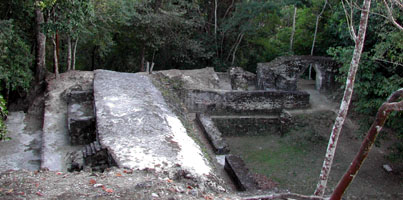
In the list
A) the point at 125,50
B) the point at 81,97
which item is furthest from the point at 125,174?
the point at 125,50

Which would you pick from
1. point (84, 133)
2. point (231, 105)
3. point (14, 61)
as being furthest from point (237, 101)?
point (14, 61)

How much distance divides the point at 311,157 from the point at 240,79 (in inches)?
230

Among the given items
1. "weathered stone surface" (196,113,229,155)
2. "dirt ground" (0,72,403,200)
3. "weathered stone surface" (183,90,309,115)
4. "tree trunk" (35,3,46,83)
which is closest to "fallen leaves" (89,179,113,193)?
"dirt ground" (0,72,403,200)

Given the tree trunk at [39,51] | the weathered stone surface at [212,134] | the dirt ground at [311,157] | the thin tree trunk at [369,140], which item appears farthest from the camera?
the tree trunk at [39,51]

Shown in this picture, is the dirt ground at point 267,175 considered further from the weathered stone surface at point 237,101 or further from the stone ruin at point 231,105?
the weathered stone surface at point 237,101

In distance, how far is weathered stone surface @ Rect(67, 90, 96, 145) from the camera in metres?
8.05

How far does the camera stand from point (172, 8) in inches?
627

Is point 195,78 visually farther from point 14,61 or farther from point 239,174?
point 239,174

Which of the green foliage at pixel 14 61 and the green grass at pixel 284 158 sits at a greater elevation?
the green foliage at pixel 14 61

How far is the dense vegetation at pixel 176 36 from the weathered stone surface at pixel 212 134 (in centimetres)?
384

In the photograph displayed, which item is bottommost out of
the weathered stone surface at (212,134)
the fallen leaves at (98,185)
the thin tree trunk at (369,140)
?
the weathered stone surface at (212,134)

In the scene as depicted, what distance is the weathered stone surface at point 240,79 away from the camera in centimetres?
1457

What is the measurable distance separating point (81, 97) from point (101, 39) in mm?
4624

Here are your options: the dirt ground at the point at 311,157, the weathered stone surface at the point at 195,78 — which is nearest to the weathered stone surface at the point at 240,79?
the weathered stone surface at the point at 195,78
